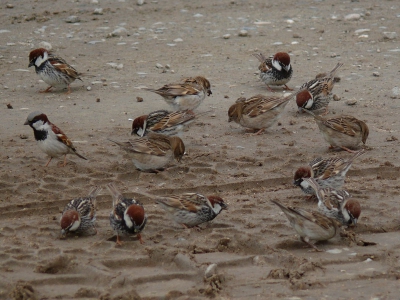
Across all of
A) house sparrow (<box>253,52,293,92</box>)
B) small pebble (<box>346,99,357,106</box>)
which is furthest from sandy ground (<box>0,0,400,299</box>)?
house sparrow (<box>253,52,293,92</box>)

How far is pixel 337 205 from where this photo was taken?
7816mm

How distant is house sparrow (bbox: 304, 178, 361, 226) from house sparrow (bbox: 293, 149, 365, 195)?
0.16m

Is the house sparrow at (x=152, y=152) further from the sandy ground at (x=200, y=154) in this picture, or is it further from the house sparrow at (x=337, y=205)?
the house sparrow at (x=337, y=205)

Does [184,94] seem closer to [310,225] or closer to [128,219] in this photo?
[128,219]

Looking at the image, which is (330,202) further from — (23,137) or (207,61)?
(207,61)

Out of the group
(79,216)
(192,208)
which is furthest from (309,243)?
(79,216)

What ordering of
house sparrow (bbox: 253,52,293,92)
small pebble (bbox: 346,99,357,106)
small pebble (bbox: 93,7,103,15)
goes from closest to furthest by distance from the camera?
small pebble (bbox: 346,99,357,106)
house sparrow (bbox: 253,52,293,92)
small pebble (bbox: 93,7,103,15)

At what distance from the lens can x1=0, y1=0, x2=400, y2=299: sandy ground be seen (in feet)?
22.0

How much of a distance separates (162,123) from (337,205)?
11.0ft

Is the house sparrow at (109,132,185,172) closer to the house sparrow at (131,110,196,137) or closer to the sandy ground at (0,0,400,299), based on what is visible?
the sandy ground at (0,0,400,299)

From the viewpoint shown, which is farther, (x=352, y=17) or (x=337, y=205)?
(x=352, y=17)

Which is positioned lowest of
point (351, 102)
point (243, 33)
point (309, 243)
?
point (243, 33)

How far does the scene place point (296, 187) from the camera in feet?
29.6

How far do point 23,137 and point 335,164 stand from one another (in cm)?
421
